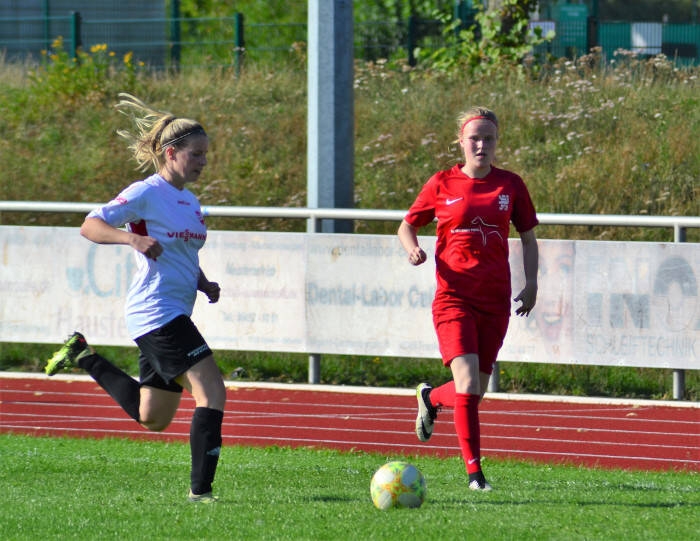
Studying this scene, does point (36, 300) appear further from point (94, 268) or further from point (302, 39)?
point (302, 39)

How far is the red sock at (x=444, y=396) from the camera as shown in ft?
24.1

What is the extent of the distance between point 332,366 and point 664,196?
5.45 m

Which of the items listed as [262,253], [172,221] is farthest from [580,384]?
[172,221]

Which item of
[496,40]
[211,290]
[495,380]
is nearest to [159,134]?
[211,290]

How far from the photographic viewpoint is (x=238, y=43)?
23281 mm

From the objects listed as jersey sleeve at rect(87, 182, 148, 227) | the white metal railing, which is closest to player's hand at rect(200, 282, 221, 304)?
jersey sleeve at rect(87, 182, 148, 227)

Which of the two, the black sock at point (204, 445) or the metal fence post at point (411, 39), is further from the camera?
the metal fence post at point (411, 39)

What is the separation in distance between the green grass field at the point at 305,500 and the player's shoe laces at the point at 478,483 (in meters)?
0.06

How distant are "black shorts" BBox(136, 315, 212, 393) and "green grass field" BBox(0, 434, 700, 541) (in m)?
0.69

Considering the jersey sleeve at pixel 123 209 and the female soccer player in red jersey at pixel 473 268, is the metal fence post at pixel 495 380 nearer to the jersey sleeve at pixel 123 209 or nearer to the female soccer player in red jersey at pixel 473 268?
the female soccer player in red jersey at pixel 473 268

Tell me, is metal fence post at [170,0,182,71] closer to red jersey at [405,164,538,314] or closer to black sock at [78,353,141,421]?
black sock at [78,353,141,421]

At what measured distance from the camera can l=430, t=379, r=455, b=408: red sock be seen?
7336mm

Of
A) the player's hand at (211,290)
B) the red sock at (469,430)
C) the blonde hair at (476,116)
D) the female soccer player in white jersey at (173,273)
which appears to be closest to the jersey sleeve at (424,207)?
the blonde hair at (476,116)

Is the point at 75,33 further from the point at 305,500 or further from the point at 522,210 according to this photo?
the point at 305,500
